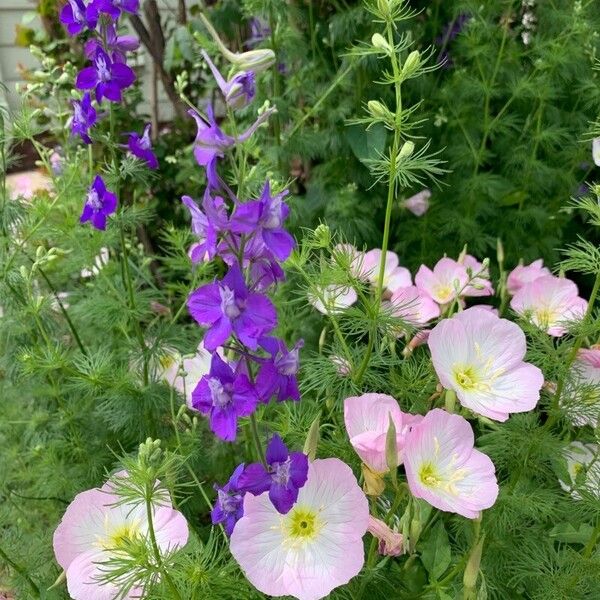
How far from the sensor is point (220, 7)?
2.27 metres

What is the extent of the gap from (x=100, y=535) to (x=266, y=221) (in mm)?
595

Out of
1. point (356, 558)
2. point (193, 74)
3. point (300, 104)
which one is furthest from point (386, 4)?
point (193, 74)

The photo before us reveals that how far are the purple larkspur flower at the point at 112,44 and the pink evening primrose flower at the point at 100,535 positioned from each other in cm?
83

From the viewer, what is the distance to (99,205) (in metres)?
1.38

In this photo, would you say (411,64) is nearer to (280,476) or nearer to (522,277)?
(280,476)

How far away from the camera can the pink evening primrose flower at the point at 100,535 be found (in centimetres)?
95

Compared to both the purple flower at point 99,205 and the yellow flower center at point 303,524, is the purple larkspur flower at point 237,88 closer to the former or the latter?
the yellow flower center at point 303,524

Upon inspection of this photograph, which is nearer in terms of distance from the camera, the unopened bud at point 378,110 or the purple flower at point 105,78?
the unopened bud at point 378,110

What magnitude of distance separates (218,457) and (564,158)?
60.8 inches

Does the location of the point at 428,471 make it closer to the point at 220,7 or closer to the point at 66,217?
the point at 66,217

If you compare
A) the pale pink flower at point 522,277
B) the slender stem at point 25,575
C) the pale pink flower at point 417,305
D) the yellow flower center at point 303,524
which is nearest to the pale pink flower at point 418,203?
the pale pink flower at point 522,277

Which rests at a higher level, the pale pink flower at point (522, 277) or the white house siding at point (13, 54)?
the pale pink flower at point (522, 277)

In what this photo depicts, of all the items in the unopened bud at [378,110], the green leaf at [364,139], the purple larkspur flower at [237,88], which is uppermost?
the purple larkspur flower at [237,88]

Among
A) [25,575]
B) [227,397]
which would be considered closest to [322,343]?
[227,397]
